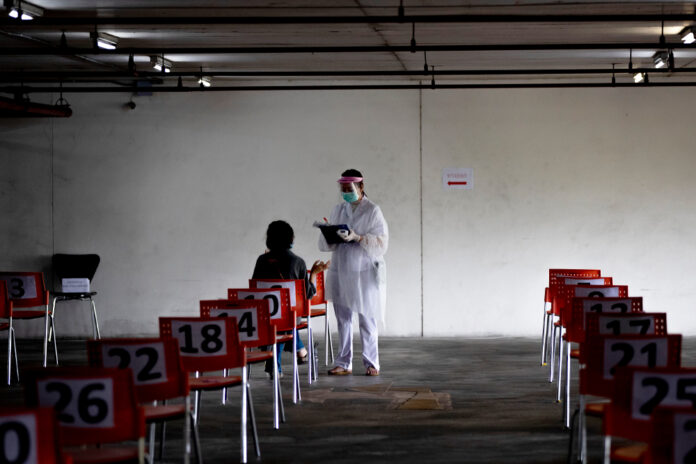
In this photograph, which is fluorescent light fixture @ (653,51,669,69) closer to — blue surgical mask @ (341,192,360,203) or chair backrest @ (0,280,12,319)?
blue surgical mask @ (341,192,360,203)

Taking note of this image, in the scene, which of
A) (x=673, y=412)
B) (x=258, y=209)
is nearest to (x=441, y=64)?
(x=258, y=209)

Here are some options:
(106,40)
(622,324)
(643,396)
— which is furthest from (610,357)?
(106,40)

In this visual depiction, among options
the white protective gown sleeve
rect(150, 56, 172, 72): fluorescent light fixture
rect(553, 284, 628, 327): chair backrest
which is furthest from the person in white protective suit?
rect(150, 56, 172, 72): fluorescent light fixture

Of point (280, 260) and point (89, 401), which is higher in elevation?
point (280, 260)

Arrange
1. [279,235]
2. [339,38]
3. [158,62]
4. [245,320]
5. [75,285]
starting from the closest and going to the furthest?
1. [245,320]
2. [279,235]
3. [339,38]
4. [158,62]
5. [75,285]

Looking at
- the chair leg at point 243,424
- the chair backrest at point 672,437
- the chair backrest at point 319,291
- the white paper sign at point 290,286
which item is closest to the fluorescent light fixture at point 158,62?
the chair backrest at point 319,291

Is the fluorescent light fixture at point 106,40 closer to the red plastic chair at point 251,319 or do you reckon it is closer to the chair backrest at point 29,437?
the red plastic chair at point 251,319

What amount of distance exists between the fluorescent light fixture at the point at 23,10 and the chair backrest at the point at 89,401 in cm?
411

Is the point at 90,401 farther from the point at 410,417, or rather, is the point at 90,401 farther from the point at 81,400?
the point at 410,417

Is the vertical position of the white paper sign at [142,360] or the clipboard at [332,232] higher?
the clipboard at [332,232]

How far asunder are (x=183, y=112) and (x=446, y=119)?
3.67m

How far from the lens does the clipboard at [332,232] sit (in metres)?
7.75

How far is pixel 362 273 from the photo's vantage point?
320 inches

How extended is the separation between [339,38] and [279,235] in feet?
8.59
